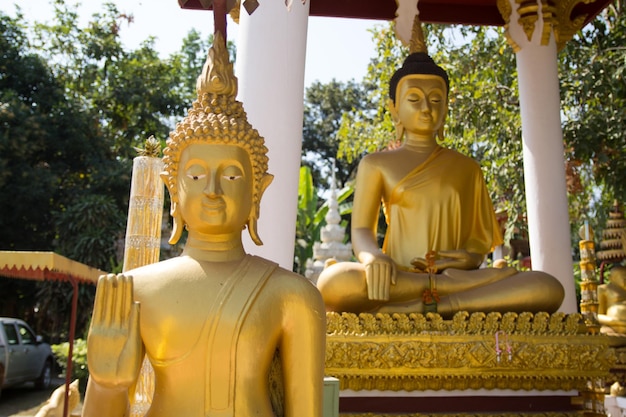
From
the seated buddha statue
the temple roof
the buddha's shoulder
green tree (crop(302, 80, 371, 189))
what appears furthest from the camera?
green tree (crop(302, 80, 371, 189))

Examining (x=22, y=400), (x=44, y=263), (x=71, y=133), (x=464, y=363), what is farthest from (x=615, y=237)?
(x=71, y=133)

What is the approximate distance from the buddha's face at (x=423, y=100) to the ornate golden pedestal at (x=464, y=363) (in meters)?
1.46

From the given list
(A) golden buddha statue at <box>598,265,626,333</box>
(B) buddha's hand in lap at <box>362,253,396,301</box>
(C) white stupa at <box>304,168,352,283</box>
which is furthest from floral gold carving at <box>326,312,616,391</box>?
(C) white stupa at <box>304,168,352,283</box>

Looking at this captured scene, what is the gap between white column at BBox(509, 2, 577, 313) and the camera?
5355 mm

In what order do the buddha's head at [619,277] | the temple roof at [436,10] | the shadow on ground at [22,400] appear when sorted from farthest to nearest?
the shadow on ground at [22,400] < the buddha's head at [619,277] < the temple roof at [436,10]

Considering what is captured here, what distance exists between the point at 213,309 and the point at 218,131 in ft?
1.77

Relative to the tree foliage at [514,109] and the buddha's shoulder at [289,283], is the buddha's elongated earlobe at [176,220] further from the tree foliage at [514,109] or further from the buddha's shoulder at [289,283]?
the tree foliage at [514,109]

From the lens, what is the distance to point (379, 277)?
3748 mm

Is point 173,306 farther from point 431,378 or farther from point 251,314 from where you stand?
point 431,378

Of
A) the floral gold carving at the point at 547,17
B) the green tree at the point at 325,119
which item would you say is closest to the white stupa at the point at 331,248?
the floral gold carving at the point at 547,17

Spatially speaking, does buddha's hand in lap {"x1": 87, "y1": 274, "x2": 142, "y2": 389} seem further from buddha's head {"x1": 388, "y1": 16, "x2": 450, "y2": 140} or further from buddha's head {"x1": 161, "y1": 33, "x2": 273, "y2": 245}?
buddha's head {"x1": 388, "y1": 16, "x2": 450, "y2": 140}

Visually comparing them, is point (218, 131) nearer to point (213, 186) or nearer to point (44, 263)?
point (213, 186)

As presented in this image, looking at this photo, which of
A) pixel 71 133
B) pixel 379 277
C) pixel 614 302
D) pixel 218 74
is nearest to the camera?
pixel 218 74

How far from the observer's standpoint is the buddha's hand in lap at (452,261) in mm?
4184
